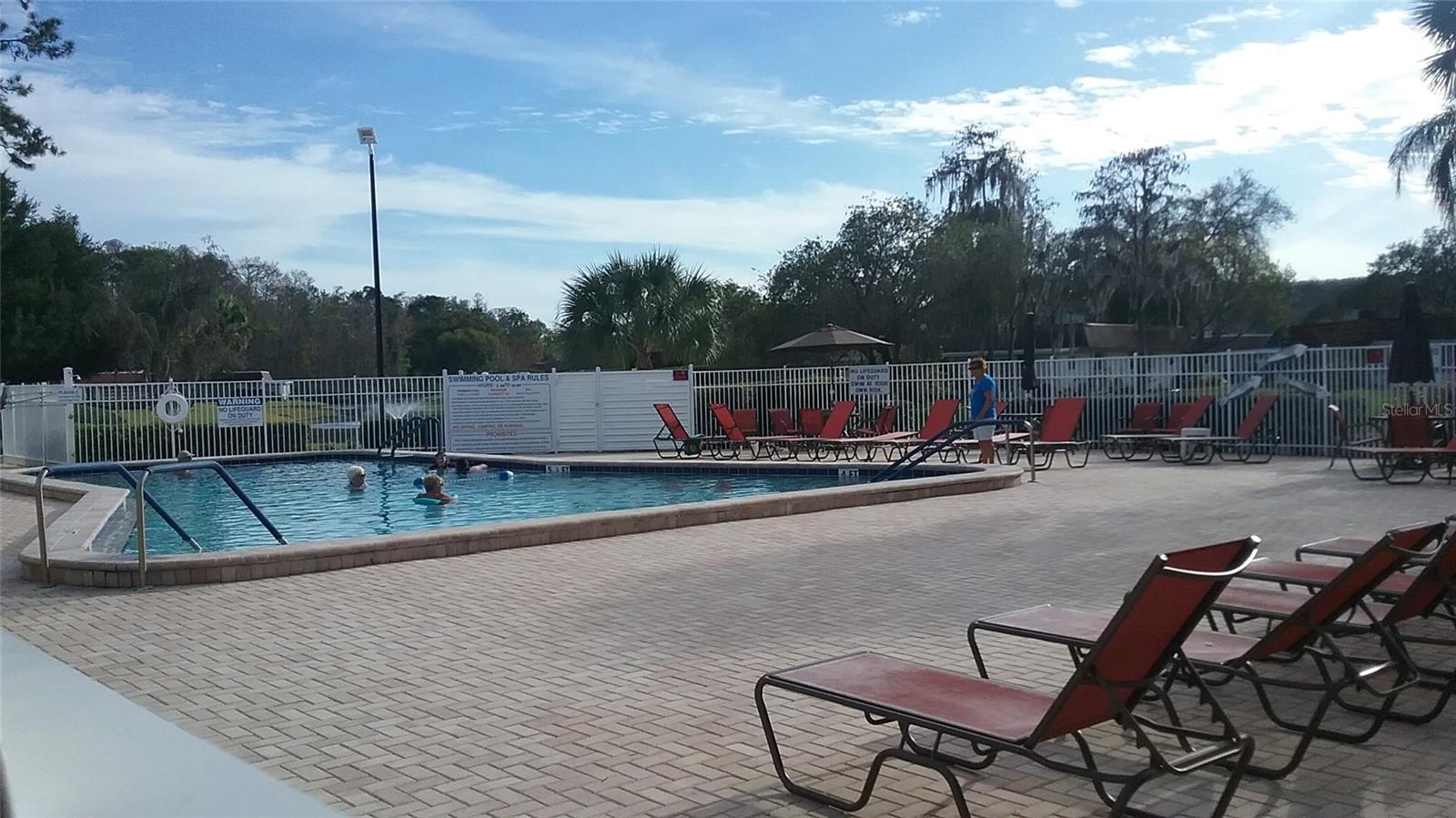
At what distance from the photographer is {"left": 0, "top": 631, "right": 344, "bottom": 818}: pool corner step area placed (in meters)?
3.64

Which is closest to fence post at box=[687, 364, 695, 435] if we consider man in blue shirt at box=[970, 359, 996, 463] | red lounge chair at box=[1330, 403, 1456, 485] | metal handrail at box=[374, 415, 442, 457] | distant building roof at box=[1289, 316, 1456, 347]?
metal handrail at box=[374, 415, 442, 457]

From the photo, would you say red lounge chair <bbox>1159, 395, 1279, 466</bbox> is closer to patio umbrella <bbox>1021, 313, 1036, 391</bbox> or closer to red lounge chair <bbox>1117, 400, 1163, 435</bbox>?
red lounge chair <bbox>1117, 400, 1163, 435</bbox>

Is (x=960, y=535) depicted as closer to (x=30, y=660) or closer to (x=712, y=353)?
(x=30, y=660)

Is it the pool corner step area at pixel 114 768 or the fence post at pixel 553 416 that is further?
the fence post at pixel 553 416

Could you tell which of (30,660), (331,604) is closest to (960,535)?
(331,604)

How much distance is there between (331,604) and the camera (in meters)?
6.97

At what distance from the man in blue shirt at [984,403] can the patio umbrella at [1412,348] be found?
520 cm

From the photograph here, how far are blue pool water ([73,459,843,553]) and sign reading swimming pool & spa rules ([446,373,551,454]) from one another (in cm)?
189

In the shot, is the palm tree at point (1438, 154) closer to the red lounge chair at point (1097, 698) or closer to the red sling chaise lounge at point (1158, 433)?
the red sling chaise lounge at point (1158, 433)

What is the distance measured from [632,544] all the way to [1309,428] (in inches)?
529

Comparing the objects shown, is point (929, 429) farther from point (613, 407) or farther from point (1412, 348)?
point (613, 407)

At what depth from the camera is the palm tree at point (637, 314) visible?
26.6m

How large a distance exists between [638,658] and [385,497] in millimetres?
11579

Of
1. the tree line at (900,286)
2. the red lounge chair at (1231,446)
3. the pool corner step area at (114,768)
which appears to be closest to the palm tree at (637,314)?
the tree line at (900,286)
